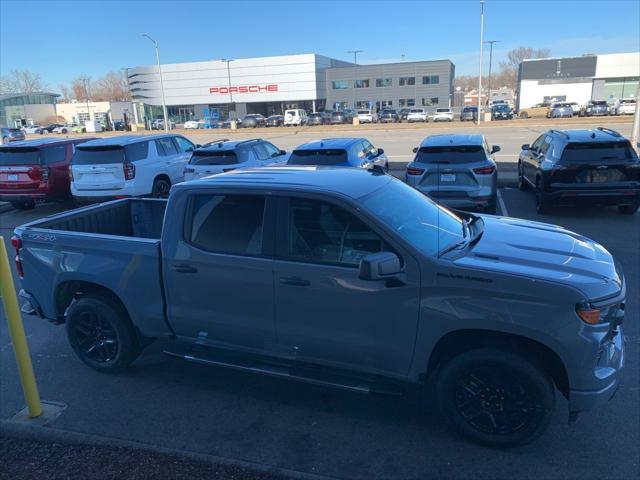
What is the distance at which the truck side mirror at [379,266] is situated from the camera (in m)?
3.20

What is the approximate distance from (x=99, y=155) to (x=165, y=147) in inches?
76.4

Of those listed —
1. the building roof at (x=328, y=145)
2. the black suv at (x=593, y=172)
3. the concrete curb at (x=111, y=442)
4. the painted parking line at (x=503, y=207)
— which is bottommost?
the painted parking line at (x=503, y=207)

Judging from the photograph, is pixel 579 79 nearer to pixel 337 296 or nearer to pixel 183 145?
pixel 183 145

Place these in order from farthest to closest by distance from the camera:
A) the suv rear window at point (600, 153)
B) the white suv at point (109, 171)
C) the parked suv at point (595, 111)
Answer: the parked suv at point (595, 111) < the white suv at point (109, 171) < the suv rear window at point (600, 153)

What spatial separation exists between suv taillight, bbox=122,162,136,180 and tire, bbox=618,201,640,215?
1054 cm

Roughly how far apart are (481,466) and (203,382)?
7.84 ft

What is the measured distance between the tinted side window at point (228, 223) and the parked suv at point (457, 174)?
5.93 metres

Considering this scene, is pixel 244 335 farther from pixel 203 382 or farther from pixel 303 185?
pixel 303 185

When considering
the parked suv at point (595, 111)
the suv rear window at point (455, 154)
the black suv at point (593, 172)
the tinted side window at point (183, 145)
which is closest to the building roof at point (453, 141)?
the suv rear window at point (455, 154)

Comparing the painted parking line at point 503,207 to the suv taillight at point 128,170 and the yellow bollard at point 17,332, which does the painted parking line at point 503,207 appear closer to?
the suv taillight at point 128,170

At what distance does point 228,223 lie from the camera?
3938 millimetres

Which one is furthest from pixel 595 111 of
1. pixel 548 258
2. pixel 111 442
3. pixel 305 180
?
pixel 111 442

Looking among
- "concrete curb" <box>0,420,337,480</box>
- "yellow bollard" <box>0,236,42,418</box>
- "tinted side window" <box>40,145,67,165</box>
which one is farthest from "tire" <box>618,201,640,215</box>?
"tinted side window" <box>40,145,67,165</box>

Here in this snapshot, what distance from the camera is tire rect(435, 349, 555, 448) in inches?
129
